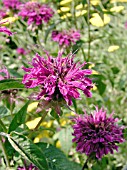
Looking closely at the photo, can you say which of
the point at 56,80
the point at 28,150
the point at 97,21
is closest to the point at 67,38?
the point at 97,21

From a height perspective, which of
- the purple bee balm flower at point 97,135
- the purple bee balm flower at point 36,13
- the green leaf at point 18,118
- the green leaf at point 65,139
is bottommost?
the green leaf at point 65,139

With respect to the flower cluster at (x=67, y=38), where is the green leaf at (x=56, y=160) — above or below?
below

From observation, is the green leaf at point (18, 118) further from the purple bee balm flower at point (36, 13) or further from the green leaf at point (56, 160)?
the purple bee balm flower at point (36, 13)

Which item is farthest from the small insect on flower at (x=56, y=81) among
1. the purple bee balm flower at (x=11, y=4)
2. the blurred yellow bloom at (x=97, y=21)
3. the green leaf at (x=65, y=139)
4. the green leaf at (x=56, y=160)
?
the purple bee balm flower at (x=11, y=4)

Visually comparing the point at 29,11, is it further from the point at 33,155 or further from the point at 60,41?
the point at 33,155

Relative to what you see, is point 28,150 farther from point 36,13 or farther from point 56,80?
point 36,13

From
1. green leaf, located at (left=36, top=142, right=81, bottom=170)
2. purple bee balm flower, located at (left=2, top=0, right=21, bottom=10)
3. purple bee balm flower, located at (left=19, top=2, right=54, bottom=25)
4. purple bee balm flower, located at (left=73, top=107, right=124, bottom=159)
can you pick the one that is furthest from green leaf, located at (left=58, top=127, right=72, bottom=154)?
purple bee balm flower, located at (left=2, top=0, right=21, bottom=10)

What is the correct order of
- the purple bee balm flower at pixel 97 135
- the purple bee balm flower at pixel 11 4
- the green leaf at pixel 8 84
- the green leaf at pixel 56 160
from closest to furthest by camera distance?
the green leaf at pixel 8 84
the green leaf at pixel 56 160
the purple bee balm flower at pixel 97 135
the purple bee balm flower at pixel 11 4
